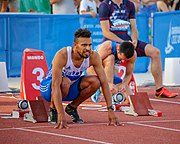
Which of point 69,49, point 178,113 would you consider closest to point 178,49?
point 178,113

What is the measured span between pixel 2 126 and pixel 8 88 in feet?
16.6

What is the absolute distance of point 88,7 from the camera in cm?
1836

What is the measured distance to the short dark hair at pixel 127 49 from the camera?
11.8 m

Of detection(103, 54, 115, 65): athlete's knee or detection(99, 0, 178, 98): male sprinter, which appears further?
detection(99, 0, 178, 98): male sprinter

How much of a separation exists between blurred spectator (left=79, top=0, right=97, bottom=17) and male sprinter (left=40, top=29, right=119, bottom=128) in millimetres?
7612

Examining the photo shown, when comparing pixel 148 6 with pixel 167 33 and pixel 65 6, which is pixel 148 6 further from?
pixel 65 6

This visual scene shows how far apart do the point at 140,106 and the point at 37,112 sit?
1.62 m

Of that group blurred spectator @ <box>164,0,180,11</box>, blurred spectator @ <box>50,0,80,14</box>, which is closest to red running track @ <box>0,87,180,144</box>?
blurred spectator @ <box>50,0,80,14</box>

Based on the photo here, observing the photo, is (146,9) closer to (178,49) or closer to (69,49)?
(178,49)

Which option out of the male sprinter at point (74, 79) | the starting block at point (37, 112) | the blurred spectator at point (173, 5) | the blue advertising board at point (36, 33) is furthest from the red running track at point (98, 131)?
the blurred spectator at point (173, 5)

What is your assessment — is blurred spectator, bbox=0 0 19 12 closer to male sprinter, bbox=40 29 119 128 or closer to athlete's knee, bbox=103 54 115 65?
athlete's knee, bbox=103 54 115 65

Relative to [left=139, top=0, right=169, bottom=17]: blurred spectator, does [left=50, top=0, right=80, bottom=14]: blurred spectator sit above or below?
above

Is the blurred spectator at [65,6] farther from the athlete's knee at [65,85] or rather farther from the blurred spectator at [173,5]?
the athlete's knee at [65,85]

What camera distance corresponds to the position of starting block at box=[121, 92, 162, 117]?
11.5m
